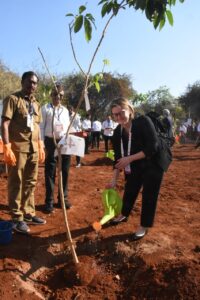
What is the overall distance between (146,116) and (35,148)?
4.64 ft

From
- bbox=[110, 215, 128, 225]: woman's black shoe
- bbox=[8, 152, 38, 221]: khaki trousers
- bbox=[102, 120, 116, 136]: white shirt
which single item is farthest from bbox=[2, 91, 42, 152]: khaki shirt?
bbox=[102, 120, 116, 136]: white shirt

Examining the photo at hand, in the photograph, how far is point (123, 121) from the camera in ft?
11.2

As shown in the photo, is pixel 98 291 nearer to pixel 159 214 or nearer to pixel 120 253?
pixel 120 253

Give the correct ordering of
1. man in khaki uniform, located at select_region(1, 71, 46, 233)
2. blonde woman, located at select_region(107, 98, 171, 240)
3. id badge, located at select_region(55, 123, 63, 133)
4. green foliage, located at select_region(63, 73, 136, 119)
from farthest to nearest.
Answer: green foliage, located at select_region(63, 73, 136, 119)
id badge, located at select_region(55, 123, 63, 133)
man in khaki uniform, located at select_region(1, 71, 46, 233)
blonde woman, located at select_region(107, 98, 171, 240)

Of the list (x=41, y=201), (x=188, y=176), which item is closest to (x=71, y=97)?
(x=188, y=176)

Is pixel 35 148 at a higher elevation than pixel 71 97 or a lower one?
lower

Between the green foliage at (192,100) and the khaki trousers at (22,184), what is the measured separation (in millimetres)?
34095

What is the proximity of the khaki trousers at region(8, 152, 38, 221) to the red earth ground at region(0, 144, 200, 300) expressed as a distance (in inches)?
11.1

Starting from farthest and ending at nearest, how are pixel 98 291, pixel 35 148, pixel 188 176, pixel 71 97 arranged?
pixel 71 97, pixel 188 176, pixel 35 148, pixel 98 291

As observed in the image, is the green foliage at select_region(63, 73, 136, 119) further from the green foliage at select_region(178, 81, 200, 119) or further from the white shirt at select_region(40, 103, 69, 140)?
the white shirt at select_region(40, 103, 69, 140)

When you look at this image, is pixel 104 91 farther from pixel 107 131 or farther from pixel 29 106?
pixel 29 106

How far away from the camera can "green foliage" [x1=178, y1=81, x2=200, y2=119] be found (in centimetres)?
3702

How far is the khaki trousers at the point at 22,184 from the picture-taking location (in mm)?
3809

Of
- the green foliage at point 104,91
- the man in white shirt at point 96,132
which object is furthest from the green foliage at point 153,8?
the green foliage at point 104,91
